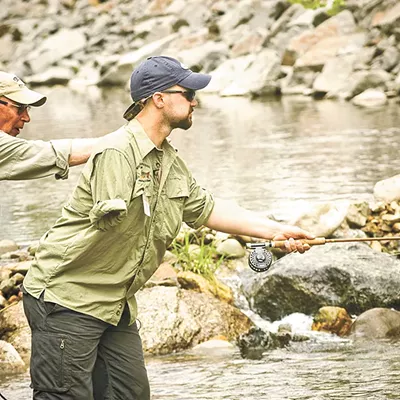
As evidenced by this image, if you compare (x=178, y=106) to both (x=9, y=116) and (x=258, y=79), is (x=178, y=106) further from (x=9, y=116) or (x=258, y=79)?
(x=258, y=79)

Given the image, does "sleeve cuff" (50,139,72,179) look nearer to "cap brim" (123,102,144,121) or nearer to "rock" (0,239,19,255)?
"cap brim" (123,102,144,121)

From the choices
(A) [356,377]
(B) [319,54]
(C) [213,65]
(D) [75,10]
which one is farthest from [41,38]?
(A) [356,377]

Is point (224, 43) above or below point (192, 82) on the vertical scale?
above

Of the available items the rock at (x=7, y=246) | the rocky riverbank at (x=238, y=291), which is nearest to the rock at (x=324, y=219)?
the rocky riverbank at (x=238, y=291)

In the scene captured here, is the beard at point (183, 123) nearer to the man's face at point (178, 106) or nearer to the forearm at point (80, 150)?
the man's face at point (178, 106)

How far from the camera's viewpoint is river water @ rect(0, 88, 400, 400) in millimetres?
6668

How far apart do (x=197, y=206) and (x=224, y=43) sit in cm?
2946

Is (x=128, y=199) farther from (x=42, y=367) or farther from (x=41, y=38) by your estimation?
(x=41, y=38)

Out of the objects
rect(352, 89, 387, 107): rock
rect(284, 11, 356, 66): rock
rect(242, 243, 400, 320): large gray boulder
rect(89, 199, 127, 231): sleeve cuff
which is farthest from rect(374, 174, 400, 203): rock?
rect(284, 11, 356, 66): rock

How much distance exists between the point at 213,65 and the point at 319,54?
5.33 meters

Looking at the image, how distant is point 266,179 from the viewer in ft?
46.0

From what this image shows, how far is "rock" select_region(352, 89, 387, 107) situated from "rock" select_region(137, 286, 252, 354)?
50.7ft

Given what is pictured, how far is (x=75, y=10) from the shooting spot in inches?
1981

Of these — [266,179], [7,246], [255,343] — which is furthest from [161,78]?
[266,179]
